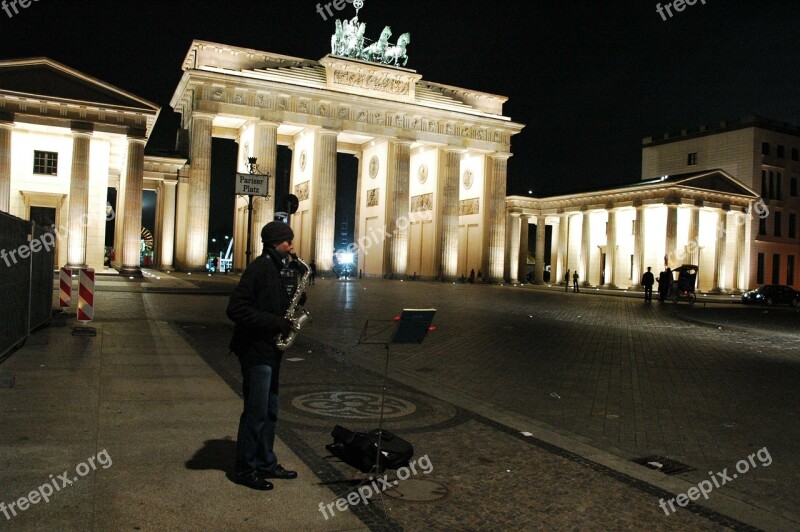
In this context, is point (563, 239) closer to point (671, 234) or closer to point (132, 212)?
point (671, 234)

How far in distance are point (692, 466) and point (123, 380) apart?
271 inches

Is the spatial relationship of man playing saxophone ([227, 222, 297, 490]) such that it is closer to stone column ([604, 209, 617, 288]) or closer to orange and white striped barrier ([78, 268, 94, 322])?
orange and white striped barrier ([78, 268, 94, 322])

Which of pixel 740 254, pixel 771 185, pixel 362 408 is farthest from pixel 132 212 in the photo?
pixel 771 185

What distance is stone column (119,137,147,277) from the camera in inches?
1483

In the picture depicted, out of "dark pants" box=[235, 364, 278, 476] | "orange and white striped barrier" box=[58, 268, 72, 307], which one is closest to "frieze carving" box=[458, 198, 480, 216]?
"orange and white striped barrier" box=[58, 268, 72, 307]

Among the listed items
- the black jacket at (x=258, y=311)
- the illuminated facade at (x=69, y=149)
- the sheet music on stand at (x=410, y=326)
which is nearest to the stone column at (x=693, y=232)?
the illuminated facade at (x=69, y=149)

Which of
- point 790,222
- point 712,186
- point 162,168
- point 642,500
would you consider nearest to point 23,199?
point 162,168

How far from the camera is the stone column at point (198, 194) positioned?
Answer: 49.9m

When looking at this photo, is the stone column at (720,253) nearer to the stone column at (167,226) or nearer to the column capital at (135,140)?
the stone column at (167,226)

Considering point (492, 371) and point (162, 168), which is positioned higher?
point (162, 168)

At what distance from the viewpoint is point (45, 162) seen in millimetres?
37812

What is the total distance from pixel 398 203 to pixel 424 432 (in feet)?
171

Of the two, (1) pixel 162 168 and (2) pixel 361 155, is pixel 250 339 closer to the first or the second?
(1) pixel 162 168

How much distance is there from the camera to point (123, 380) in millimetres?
8734
